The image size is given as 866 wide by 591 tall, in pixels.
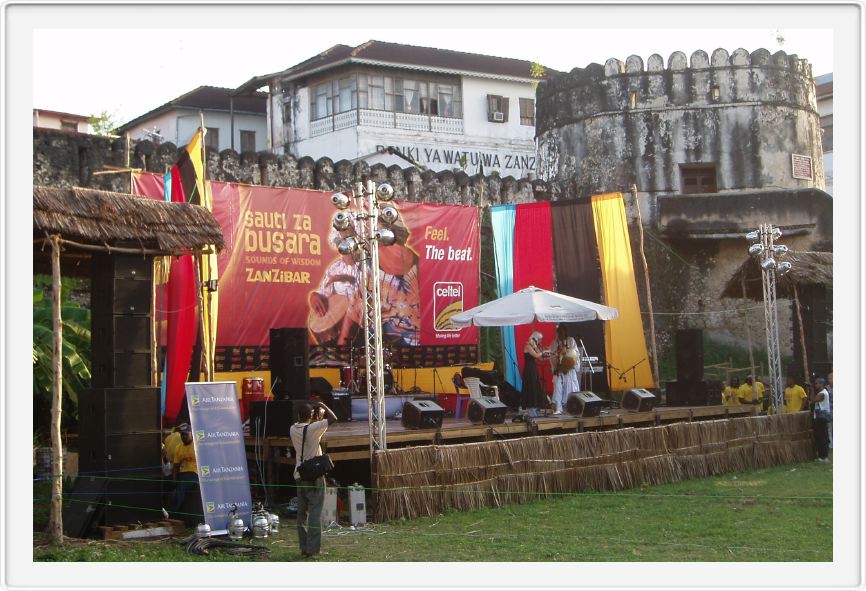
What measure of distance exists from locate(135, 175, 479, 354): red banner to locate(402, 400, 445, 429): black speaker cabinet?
296 centimetres

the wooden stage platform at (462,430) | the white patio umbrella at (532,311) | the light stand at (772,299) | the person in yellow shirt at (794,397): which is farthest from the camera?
the person in yellow shirt at (794,397)

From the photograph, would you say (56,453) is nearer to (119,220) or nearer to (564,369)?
(119,220)

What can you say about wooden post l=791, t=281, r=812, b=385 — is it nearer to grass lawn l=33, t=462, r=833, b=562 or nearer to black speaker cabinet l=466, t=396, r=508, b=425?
grass lawn l=33, t=462, r=833, b=562

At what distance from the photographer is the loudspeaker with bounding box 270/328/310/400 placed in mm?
11781

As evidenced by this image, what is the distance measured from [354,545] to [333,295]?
6.87 meters

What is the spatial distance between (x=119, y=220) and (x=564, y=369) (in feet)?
21.3

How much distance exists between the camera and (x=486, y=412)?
12.9 metres

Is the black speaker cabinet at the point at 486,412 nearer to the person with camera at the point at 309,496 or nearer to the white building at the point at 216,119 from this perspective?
the person with camera at the point at 309,496

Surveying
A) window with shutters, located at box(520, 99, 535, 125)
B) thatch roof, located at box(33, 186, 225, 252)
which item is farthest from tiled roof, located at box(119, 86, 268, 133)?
thatch roof, located at box(33, 186, 225, 252)

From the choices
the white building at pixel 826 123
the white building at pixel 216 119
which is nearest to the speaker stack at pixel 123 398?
the white building at pixel 826 123

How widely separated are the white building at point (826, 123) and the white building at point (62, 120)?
1933 cm

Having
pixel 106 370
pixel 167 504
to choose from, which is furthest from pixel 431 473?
pixel 106 370

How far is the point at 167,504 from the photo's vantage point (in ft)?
33.1

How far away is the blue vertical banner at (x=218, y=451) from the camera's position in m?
9.27
